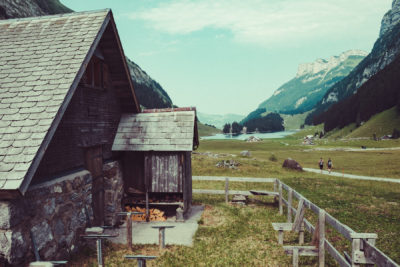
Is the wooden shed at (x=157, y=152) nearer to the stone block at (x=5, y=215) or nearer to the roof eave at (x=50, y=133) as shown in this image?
the roof eave at (x=50, y=133)

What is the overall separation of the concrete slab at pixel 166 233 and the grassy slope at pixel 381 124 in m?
128

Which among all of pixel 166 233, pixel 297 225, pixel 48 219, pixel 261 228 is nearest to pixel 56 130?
pixel 48 219

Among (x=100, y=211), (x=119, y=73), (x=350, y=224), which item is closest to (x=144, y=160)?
(x=100, y=211)

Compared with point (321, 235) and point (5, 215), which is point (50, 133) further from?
point (321, 235)

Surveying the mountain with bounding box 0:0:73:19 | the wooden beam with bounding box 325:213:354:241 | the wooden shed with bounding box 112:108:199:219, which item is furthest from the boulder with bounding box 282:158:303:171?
the mountain with bounding box 0:0:73:19

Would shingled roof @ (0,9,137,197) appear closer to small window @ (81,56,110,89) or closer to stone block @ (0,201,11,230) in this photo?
stone block @ (0,201,11,230)

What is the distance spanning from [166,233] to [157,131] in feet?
17.0

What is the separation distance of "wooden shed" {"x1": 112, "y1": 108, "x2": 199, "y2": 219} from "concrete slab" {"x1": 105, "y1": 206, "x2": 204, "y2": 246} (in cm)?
95

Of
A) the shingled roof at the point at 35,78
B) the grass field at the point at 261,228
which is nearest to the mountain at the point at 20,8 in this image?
the shingled roof at the point at 35,78

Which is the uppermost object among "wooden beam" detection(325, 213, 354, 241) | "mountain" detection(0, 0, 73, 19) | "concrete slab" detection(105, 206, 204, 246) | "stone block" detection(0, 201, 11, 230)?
"mountain" detection(0, 0, 73, 19)

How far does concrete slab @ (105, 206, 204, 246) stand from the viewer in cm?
1160

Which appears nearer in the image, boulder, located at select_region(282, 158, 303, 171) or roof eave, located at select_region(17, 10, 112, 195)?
roof eave, located at select_region(17, 10, 112, 195)

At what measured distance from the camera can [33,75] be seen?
31.3 ft

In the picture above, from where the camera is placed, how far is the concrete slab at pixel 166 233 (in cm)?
1160
